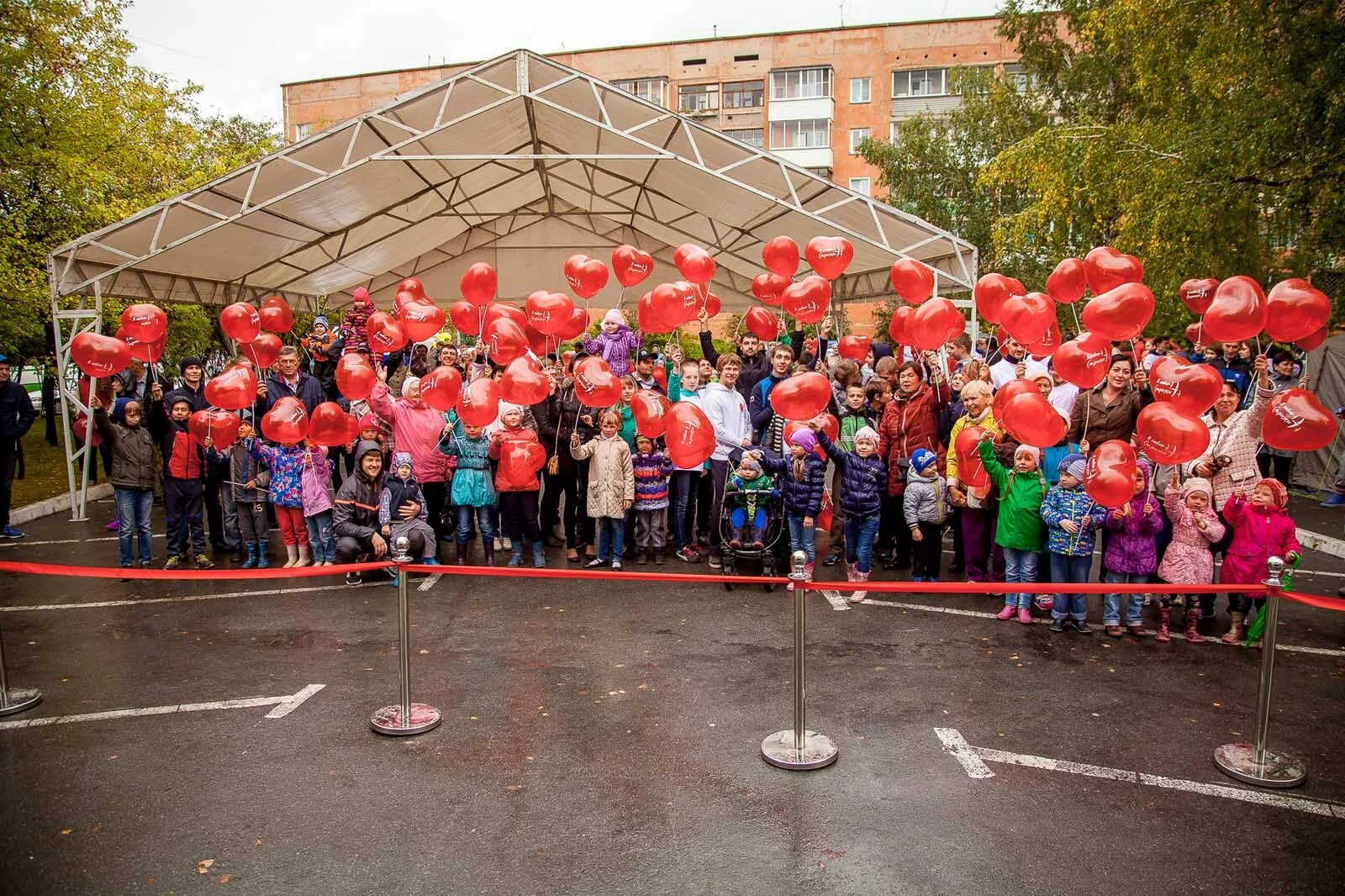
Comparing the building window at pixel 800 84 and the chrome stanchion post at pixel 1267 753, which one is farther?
the building window at pixel 800 84

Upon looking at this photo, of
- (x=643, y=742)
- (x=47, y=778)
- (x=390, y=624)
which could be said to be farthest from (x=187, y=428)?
(x=643, y=742)

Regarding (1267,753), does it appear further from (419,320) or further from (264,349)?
(264,349)

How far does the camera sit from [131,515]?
28.2 feet

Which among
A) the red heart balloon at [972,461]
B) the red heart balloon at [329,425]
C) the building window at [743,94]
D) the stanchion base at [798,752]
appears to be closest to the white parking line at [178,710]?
the stanchion base at [798,752]

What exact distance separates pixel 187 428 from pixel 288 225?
17.8 ft

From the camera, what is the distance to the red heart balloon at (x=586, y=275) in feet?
31.4

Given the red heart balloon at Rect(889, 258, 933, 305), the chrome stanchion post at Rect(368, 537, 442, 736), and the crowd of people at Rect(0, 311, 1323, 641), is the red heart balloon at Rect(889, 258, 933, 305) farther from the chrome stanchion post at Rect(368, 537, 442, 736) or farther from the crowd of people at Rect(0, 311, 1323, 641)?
the chrome stanchion post at Rect(368, 537, 442, 736)

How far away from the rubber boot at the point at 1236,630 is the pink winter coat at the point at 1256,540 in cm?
28

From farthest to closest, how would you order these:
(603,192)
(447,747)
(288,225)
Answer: (603,192)
(288,225)
(447,747)

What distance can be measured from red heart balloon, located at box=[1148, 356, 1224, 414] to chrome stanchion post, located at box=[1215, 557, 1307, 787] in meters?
1.52

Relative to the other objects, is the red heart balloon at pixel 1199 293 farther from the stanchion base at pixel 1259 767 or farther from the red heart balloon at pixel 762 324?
the red heart balloon at pixel 762 324

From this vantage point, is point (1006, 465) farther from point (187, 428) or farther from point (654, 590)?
point (187, 428)

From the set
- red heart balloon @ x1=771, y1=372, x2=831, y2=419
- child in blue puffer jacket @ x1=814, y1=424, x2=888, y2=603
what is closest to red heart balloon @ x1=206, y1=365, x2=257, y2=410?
red heart balloon @ x1=771, y1=372, x2=831, y2=419

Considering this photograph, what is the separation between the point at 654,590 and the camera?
25.7 feet
